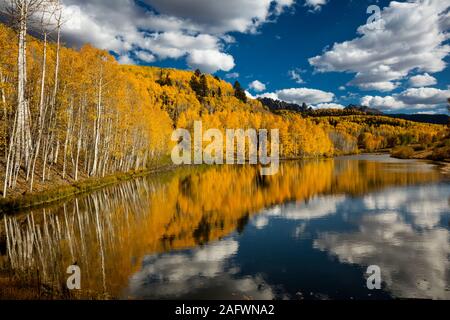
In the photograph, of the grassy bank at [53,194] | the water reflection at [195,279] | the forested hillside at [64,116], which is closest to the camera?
the water reflection at [195,279]

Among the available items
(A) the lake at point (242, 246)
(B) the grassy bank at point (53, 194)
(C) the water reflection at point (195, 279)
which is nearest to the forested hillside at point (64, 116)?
(B) the grassy bank at point (53, 194)

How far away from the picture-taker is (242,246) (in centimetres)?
1573

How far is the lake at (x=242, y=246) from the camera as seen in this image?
35.9 ft

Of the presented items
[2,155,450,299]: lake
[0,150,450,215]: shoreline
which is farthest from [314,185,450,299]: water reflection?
[0,150,450,215]: shoreline

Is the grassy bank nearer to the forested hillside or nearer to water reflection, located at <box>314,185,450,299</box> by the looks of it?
the forested hillside

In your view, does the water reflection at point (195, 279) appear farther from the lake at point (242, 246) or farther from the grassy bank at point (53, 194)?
the grassy bank at point (53, 194)

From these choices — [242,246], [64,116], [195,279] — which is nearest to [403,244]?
[242,246]

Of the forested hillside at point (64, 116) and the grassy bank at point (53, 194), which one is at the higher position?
the forested hillside at point (64, 116)

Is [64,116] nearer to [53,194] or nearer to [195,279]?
[53,194]

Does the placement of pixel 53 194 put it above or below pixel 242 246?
above

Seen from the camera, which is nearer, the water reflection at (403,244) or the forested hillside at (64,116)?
the water reflection at (403,244)

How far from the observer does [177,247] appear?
15.6 m
